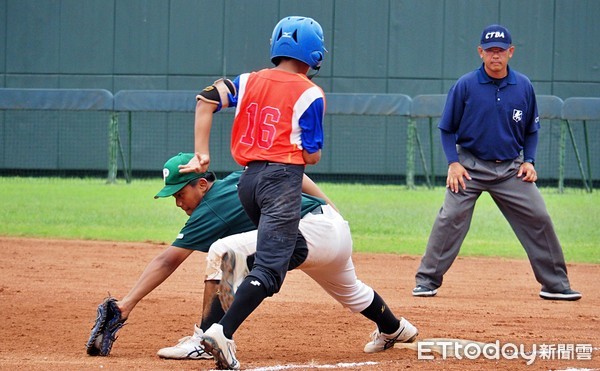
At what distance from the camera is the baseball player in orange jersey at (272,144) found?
454 centimetres

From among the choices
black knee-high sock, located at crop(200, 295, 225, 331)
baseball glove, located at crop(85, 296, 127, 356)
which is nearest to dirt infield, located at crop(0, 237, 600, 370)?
baseball glove, located at crop(85, 296, 127, 356)

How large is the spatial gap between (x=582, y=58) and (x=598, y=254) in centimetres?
1101

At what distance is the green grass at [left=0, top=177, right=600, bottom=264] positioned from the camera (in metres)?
11.8

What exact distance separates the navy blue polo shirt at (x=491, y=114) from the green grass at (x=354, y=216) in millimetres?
3473

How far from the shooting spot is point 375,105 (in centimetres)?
1911

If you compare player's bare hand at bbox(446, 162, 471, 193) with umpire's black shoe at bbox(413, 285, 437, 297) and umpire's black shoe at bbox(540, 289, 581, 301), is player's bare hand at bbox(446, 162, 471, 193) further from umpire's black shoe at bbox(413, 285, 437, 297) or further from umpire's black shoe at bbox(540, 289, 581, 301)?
umpire's black shoe at bbox(540, 289, 581, 301)

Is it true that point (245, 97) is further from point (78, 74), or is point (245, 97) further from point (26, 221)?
point (78, 74)

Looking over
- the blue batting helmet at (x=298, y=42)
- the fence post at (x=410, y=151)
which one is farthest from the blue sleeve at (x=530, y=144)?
the fence post at (x=410, y=151)

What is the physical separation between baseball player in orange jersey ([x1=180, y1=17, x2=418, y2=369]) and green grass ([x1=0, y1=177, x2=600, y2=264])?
647cm

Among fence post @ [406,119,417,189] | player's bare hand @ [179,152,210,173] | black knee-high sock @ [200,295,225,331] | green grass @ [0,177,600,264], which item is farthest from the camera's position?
fence post @ [406,119,417,189]

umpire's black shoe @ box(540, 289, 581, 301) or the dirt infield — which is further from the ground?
umpire's black shoe @ box(540, 289, 581, 301)

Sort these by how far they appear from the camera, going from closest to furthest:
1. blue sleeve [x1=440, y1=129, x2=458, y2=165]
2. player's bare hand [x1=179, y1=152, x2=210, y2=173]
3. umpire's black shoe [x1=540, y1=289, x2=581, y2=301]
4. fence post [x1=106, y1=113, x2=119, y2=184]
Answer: player's bare hand [x1=179, y1=152, x2=210, y2=173] → blue sleeve [x1=440, y1=129, x2=458, y2=165] → umpire's black shoe [x1=540, y1=289, x2=581, y2=301] → fence post [x1=106, y1=113, x2=119, y2=184]

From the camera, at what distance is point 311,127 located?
4676 millimetres

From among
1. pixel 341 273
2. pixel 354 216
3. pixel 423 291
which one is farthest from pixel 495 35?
pixel 354 216
